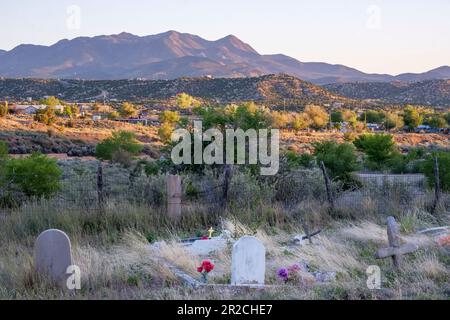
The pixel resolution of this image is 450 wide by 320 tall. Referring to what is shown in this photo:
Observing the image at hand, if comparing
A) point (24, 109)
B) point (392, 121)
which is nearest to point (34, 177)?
point (24, 109)

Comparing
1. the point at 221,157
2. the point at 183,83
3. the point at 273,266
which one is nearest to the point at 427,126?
the point at 183,83

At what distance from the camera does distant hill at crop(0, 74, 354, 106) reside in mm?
91812

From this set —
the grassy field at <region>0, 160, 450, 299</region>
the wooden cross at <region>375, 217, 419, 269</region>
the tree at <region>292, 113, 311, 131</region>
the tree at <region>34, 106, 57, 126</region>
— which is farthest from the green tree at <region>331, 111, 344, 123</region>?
the wooden cross at <region>375, 217, 419, 269</region>

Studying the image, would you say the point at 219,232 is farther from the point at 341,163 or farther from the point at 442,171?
the point at 341,163

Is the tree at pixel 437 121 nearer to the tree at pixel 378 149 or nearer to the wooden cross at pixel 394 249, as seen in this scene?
the tree at pixel 378 149

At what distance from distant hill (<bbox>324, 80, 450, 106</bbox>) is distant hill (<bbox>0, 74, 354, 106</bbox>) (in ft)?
45.4

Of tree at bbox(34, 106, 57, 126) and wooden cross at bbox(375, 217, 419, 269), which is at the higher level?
wooden cross at bbox(375, 217, 419, 269)

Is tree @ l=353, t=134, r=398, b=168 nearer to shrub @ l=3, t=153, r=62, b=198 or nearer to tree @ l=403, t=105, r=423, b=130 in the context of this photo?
shrub @ l=3, t=153, r=62, b=198

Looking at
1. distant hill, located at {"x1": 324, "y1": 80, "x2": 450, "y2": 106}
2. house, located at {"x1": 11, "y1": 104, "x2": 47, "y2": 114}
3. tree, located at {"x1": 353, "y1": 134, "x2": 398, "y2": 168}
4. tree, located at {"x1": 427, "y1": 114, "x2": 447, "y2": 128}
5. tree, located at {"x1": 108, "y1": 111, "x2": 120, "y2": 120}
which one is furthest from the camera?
distant hill, located at {"x1": 324, "y1": 80, "x2": 450, "y2": 106}

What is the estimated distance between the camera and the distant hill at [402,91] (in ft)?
341

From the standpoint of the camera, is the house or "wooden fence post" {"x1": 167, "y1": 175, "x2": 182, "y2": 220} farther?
the house

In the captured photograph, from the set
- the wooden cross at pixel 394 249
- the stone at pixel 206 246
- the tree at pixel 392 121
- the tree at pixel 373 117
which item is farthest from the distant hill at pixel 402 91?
the wooden cross at pixel 394 249

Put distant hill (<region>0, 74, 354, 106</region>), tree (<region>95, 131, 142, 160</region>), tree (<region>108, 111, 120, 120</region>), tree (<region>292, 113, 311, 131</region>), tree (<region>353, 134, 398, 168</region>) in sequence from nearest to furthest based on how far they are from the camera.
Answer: tree (<region>353, 134, 398, 168</region>)
tree (<region>95, 131, 142, 160</region>)
tree (<region>292, 113, 311, 131</region>)
tree (<region>108, 111, 120, 120</region>)
distant hill (<region>0, 74, 354, 106</region>)

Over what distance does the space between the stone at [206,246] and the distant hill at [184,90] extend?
76079mm
